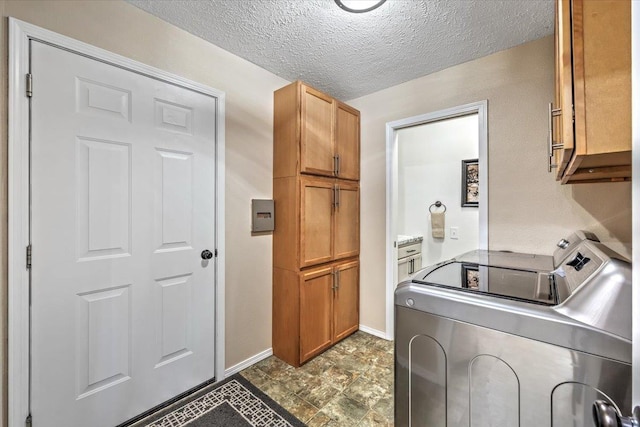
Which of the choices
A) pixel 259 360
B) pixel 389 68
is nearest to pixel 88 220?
pixel 259 360

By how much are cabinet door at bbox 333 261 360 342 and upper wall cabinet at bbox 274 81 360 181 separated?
897 mm

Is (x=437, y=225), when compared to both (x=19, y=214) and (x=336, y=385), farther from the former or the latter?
(x=19, y=214)

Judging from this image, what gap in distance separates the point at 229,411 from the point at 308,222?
134 centimetres

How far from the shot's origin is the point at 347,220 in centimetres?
267

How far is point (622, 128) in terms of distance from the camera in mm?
723

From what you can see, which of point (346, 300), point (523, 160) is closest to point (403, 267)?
point (346, 300)

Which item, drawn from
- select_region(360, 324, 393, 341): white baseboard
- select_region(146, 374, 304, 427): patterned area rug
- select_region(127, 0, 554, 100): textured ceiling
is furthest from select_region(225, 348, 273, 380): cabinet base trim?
select_region(127, 0, 554, 100): textured ceiling

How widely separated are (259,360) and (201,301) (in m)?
0.75

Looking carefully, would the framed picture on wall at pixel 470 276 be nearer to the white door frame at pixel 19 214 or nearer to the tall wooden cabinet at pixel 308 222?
the tall wooden cabinet at pixel 308 222

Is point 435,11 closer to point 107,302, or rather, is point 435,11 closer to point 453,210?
point 453,210

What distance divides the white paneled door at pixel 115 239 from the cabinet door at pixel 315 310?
2.23 feet

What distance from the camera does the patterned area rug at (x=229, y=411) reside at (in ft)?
5.27

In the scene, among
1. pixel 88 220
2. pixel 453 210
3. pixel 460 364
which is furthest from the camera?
pixel 453 210

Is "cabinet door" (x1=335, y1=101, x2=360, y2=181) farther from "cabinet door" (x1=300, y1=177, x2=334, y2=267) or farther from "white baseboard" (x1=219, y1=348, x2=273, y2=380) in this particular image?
"white baseboard" (x1=219, y1=348, x2=273, y2=380)
